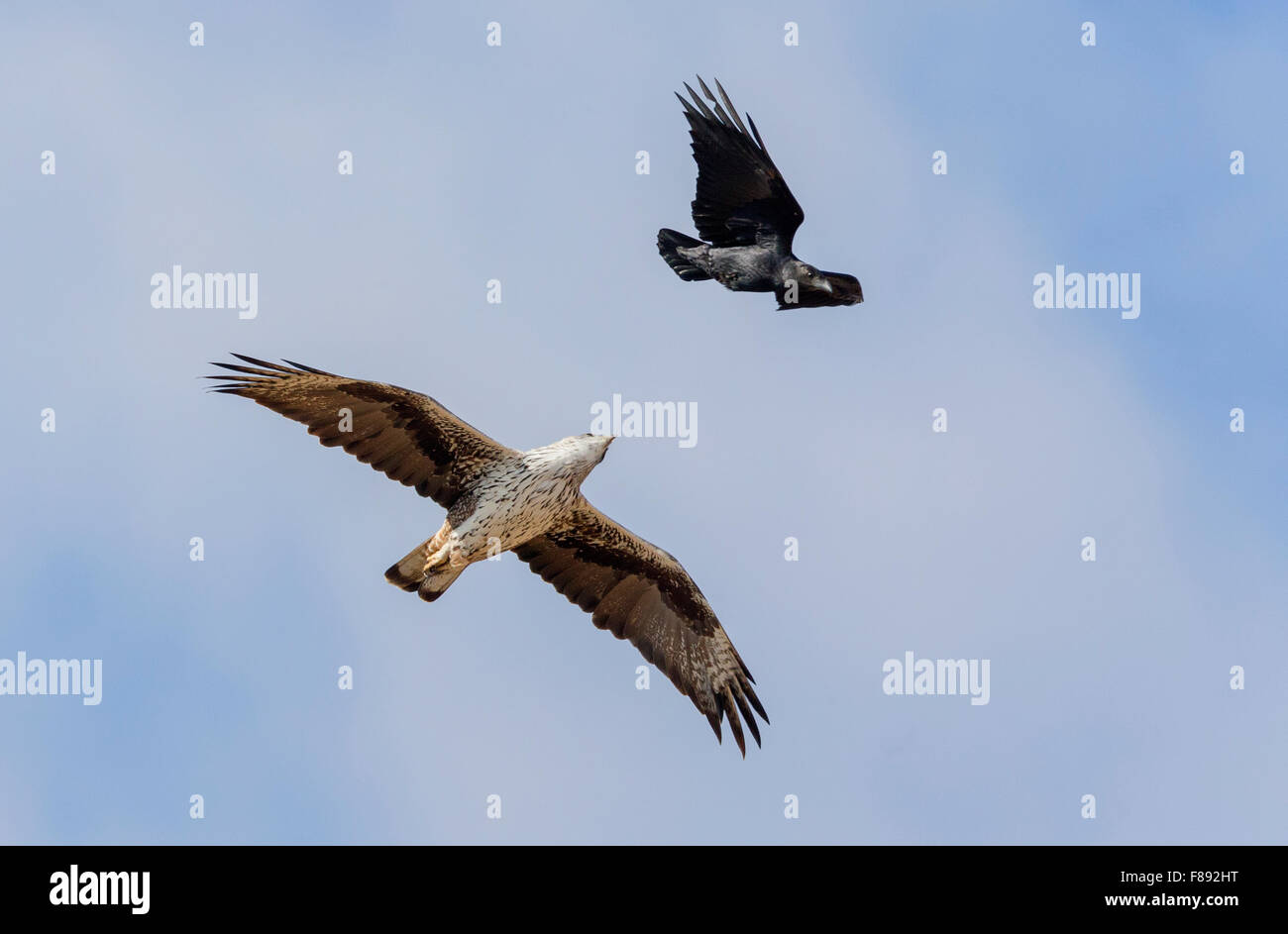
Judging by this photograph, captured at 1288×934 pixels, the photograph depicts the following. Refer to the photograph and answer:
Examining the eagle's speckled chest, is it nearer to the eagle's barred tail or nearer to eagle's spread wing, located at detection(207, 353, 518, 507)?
eagle's spread wing, located at detection(207, 353, 518, 507)

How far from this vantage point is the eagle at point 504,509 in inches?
653

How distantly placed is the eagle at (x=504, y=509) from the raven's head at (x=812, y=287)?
2182 mm

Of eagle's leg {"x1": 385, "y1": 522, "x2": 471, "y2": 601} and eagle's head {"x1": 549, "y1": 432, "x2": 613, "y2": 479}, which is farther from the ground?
eagle's head {"x1": 549, "y1": 432, "x2": 613, "y2": 479}

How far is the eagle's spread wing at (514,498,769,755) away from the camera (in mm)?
17750

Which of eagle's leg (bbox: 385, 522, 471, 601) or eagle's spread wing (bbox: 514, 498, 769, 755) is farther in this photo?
eagle's spread wing (bbox: 514, 498, 769, 755)

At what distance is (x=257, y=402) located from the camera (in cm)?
1655

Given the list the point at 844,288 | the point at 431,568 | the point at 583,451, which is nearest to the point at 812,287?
the point at 844,288

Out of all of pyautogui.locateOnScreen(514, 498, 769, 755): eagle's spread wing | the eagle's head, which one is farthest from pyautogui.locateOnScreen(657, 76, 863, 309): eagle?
pyautogui.locateOnScreen(514, 498, 769, 755): eagle's spread wing

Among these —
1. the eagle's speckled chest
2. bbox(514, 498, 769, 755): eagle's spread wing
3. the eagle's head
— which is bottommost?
bbox(514, 498, 769, 755): eagle's spread wing

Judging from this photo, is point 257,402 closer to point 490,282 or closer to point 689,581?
point 490,282

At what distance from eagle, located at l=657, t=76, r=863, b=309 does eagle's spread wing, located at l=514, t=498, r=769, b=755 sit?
2637 mm

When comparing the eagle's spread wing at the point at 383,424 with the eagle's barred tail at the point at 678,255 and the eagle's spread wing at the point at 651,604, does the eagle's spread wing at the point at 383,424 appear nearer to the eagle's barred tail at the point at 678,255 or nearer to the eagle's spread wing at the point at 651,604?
the eagle's spread wing at the point at 651,604

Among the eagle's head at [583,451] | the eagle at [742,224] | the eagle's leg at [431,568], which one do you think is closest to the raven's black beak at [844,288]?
the eagle at [742,224]
